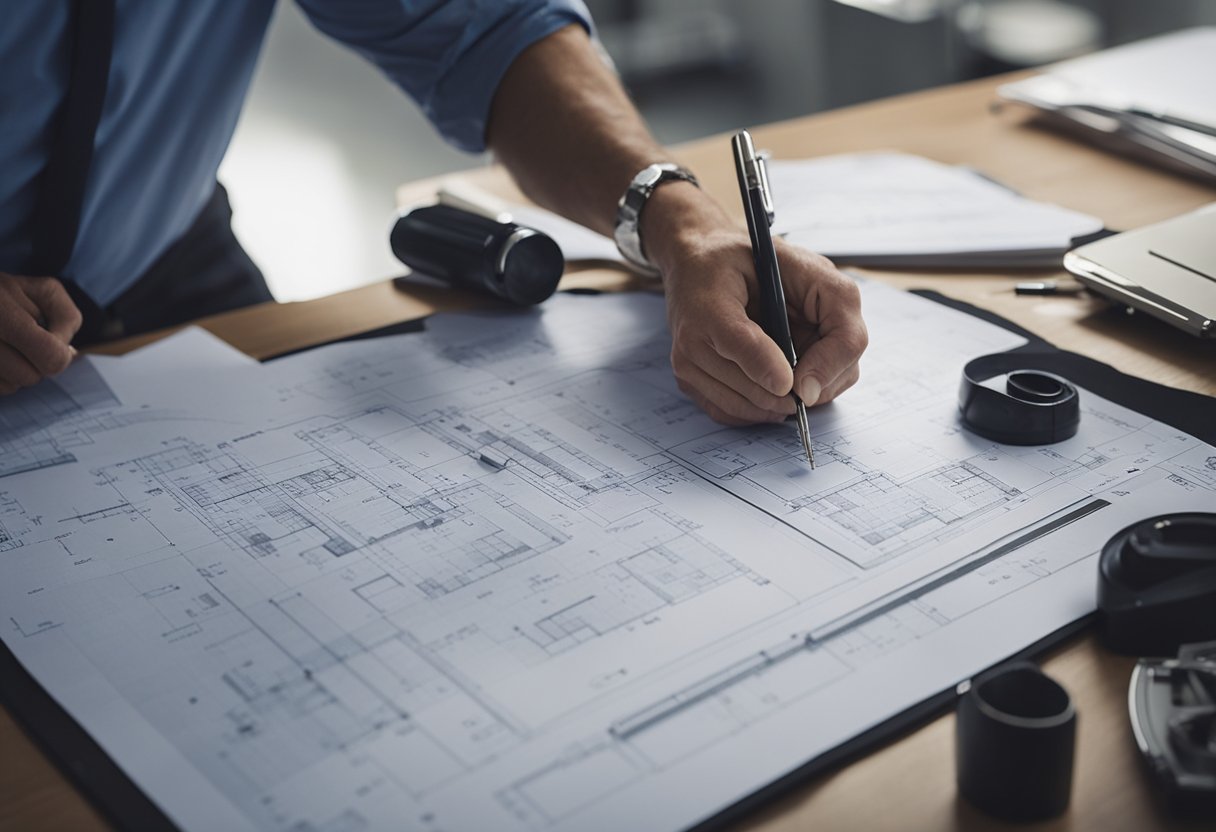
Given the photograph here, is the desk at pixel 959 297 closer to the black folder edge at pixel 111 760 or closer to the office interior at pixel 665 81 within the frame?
the black folder edge at pixel 111 760

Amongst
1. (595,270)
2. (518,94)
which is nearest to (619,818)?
(595,270)

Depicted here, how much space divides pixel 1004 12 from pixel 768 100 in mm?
811

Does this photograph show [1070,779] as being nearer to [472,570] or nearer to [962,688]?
[962,688]

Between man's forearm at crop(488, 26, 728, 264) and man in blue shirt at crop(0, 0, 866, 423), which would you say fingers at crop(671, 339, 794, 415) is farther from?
man's forearm at crop(488, 26, 728, 264)

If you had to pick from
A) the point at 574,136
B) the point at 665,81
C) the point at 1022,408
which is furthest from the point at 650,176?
the point at 665,81

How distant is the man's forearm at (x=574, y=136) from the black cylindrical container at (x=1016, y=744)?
64 cm

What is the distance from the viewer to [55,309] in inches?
41.3

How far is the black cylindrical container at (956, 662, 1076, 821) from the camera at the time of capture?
56 centimetres

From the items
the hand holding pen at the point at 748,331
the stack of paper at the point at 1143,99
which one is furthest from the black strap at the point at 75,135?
the stack of paper at the point at 1143,99

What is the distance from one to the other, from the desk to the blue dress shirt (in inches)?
6.8

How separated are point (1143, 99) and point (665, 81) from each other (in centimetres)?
305

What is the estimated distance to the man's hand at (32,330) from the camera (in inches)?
39.9

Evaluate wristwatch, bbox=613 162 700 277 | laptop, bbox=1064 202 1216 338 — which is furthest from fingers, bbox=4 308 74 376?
laptop, bbox=1064 202 1216 338

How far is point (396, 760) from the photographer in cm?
62
